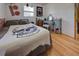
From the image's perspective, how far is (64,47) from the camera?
1639 mm

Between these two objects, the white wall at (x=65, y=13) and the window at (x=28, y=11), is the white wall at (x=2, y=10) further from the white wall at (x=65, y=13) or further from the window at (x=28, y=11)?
the white wall at (x=65, y=13)

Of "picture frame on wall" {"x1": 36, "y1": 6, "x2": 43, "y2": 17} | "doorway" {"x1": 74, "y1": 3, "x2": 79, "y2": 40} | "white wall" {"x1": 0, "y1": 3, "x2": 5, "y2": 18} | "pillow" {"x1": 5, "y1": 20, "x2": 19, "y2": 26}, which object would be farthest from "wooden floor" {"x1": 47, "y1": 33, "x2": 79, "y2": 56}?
"white wall" {"x1": 0, "y1": 3, "x2": 5, "y2": 18}

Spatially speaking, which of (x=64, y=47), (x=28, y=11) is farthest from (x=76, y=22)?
(x=28, y=11)

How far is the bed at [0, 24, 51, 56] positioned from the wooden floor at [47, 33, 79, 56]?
87 mm

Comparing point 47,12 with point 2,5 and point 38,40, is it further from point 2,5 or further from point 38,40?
point 2,5

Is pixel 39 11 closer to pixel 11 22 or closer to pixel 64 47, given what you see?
pixel 11 22

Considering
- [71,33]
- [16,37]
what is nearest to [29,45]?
[16,37]

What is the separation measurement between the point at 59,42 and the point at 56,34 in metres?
0.11

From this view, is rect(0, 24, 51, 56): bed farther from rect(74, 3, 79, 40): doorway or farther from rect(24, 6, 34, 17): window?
rect(74, 3, 79, 40): doorway

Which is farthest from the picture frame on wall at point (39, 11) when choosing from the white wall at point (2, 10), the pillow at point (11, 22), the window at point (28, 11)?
the white wall at point (2, 10)

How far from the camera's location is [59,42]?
166 centimetres

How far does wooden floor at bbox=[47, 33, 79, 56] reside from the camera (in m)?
1.62

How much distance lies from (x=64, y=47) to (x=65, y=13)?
0.44 metres

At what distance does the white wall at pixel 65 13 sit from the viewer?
5.29 feet
